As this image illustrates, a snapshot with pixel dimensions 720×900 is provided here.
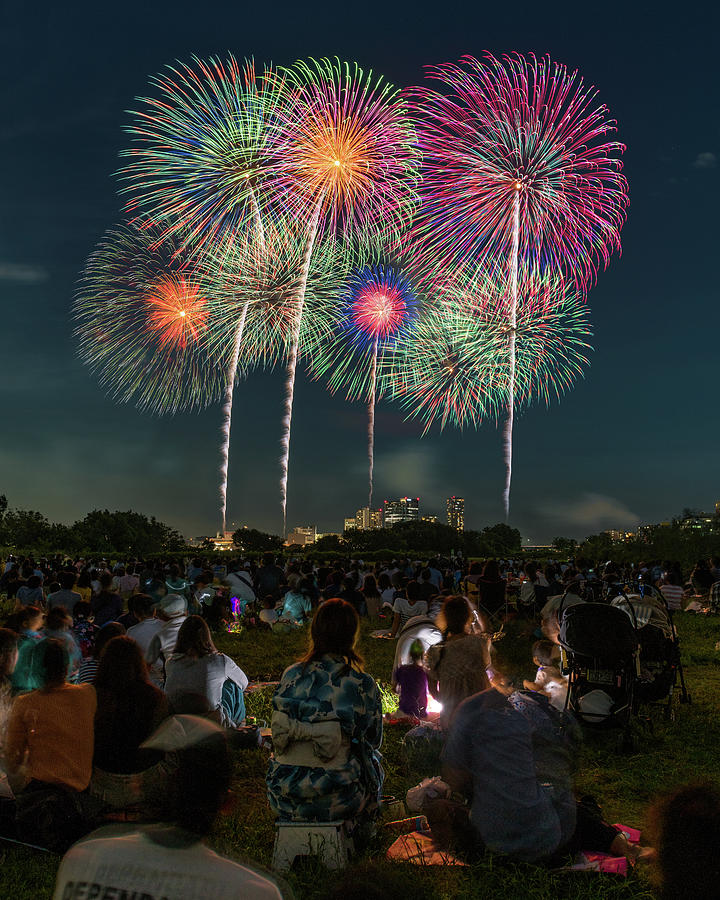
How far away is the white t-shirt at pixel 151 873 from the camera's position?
2.01 meters

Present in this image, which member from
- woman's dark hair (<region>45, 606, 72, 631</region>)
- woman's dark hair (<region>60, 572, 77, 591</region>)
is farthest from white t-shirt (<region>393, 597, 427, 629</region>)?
woman's dark hair (<region>45, 606, 72, 631</region>)

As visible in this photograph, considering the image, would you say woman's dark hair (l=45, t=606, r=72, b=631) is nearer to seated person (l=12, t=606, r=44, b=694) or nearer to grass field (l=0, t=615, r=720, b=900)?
seated person (l=12, t=606, r=44, b=694)

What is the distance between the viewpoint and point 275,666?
12.0 meters

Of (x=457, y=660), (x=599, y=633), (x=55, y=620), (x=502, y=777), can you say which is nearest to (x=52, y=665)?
(x=502, y=777)

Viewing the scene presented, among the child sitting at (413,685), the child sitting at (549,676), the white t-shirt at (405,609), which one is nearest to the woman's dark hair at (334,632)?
the child sitting at (413,685)

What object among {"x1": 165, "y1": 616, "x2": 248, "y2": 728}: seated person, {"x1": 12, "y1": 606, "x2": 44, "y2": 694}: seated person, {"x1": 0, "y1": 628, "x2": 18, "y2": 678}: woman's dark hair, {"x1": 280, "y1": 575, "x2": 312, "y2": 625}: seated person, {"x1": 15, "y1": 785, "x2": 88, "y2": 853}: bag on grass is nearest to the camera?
{"x1": 15, "y1": 785, "x2": 88, "y2": 853}: bag on grass

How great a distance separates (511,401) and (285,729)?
26633 mm

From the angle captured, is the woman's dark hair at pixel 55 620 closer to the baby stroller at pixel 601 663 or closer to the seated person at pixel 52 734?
the seated person at pixel 52 734

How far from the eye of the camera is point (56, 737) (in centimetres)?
482

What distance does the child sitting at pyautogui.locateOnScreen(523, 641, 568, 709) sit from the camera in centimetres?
850

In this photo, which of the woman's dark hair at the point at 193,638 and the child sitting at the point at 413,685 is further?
the child sitting at the point at 413,685

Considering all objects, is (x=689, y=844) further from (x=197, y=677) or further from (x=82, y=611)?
(x=82, y=611)

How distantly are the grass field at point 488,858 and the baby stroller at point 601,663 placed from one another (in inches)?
16.5

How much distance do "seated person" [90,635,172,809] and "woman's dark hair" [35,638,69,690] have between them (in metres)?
0.24
